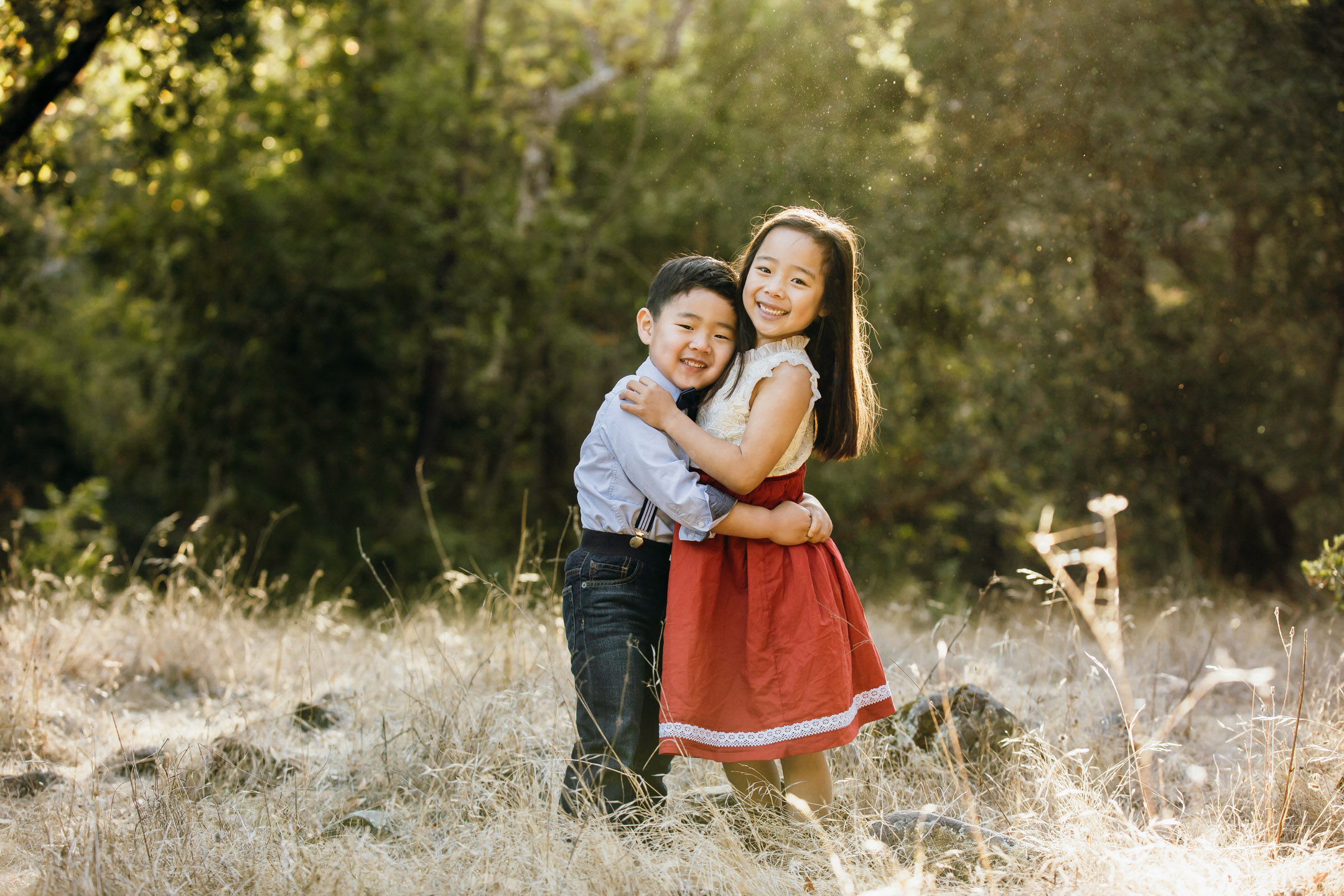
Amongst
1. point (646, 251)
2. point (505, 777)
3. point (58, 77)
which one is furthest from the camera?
point (646, 251)

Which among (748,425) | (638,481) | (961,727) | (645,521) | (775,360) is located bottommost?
(961,727)

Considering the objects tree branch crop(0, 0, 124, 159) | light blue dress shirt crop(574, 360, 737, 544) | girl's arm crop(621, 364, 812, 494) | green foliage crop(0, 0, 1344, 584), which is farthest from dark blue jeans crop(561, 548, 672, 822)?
green foliage crop(0, 0, 1344, 584)

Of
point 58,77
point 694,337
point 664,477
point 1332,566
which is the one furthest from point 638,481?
point 58,77

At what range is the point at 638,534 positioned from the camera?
2.43 meters

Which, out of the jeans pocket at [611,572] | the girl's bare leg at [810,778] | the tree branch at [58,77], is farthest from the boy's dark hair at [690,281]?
the tree branch at [58,77]

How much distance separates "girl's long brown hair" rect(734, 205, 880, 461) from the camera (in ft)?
8.11

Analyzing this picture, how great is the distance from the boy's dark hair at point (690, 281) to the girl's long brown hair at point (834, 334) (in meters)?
0.03

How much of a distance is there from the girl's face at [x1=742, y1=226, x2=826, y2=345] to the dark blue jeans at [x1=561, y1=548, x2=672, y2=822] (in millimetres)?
649

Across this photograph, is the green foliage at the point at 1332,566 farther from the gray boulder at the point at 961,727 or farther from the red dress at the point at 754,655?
the red dress at the point at 754,655

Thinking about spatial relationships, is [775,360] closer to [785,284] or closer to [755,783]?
[785,284]

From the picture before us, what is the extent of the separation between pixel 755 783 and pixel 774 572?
1.93ft

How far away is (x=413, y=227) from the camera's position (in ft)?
32.2

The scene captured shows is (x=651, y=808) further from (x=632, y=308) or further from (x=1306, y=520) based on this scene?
(x=632, y=308)

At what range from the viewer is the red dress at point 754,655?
226 cm
